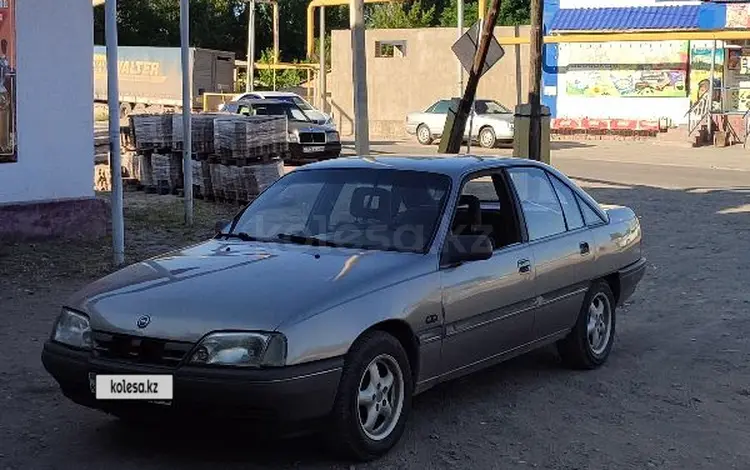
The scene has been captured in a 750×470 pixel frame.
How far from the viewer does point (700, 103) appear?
34.8 meters

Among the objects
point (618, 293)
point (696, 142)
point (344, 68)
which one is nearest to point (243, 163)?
point (618, 293)

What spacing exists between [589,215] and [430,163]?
1.47 meters

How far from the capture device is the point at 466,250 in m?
5.68

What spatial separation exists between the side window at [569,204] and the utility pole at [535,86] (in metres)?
11.2

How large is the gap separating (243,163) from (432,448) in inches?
420

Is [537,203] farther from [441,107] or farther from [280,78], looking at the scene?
[280,78]

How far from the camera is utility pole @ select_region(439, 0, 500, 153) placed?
20.5 m

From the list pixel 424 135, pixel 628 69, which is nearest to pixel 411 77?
pixel 424 135

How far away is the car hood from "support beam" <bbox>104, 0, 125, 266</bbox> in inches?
189

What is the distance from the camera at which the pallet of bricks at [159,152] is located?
17.0 meters

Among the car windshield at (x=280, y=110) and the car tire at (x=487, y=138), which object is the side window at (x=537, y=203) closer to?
the car windshield at (x=280, y=110)

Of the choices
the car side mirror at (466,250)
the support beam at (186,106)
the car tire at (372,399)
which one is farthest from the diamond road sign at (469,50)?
the car tire at (372,399)

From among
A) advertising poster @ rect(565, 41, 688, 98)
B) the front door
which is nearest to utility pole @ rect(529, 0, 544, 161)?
the front door

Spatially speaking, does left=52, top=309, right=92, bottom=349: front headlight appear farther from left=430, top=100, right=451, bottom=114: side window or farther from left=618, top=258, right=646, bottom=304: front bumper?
left=430, top=100, right=451, bottom=114: side window
